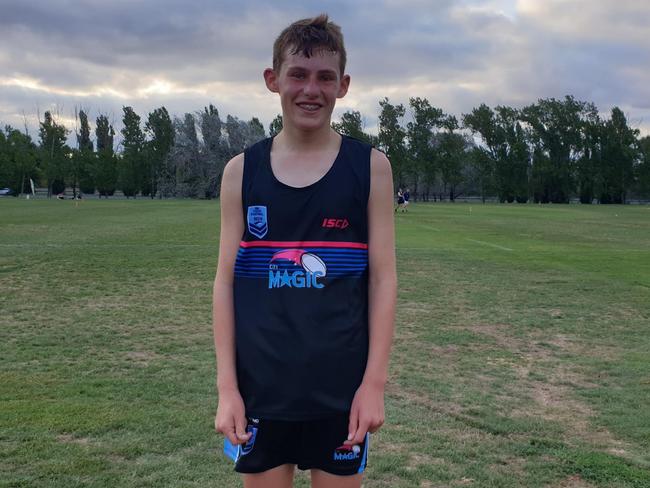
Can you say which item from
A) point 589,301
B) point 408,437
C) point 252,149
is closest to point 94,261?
point 589,301

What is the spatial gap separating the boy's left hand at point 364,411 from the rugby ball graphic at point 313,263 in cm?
41

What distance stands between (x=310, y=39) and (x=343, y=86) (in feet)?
0.74

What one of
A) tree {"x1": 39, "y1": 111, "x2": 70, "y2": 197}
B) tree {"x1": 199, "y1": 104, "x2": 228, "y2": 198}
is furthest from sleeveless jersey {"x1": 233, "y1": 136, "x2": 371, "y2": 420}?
tree {"x1": 39, "y1": 111, "x2": 70, "y2": 197}

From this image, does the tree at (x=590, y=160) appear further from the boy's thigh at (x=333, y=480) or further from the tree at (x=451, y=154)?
the boy's thigh at (x=333, y=480)

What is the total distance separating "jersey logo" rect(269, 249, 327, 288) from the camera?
6.50 ft

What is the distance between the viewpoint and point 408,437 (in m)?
4.59

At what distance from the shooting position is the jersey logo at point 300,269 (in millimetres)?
1981

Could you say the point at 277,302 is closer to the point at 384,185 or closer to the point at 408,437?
the point at 384,185

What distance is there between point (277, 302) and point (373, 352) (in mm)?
360

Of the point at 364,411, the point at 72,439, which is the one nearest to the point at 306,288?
the point at 364,411

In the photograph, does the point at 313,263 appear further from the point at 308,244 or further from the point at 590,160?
the point at 590,160

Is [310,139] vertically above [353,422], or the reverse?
[310,139]

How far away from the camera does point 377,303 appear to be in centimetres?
205

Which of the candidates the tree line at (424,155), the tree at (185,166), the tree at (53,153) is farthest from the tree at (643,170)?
the tree at (53,153)
